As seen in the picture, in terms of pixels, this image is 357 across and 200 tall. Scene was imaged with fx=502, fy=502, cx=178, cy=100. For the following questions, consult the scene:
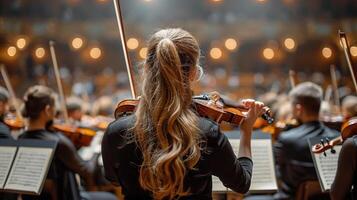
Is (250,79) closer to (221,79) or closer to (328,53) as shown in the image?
(221,79)

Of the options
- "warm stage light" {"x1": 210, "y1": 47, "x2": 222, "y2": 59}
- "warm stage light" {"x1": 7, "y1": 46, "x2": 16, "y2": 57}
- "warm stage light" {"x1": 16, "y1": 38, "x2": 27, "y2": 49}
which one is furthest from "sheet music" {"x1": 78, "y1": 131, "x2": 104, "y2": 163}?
"warm stage light" {"x1": 210, "y1": 47, "x2": 222, "y2": 59}

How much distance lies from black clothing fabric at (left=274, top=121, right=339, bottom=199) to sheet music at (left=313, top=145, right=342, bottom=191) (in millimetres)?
541

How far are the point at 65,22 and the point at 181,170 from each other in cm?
991

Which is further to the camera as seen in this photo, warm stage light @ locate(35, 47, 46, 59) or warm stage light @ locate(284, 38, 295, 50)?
warm stage light @ locate(284, 38, 295, 50)

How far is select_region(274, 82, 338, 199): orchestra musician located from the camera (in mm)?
3494

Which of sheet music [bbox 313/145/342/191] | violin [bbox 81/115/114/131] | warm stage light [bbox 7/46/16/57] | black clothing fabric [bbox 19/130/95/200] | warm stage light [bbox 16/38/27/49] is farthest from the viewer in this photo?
warm stage light [bbox 16/38/27/49]

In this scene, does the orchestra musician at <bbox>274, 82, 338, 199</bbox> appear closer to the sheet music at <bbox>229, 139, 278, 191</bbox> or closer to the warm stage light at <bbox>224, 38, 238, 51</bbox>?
Result: the sheet music at <bbox>229, 139, 278, 191</bbox>

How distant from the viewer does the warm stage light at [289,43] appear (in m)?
11.7

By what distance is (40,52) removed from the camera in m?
11.4

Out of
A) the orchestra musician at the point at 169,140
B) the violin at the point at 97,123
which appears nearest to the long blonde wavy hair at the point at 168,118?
the orchestra musician at the point at 169,140

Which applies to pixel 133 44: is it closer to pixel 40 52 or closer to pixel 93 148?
pixel 40 52

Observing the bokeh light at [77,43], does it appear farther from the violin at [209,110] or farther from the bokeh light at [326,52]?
the violin at [209,110]

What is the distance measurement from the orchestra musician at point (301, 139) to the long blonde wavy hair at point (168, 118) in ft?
5.84

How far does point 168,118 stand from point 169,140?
0.09 meters
